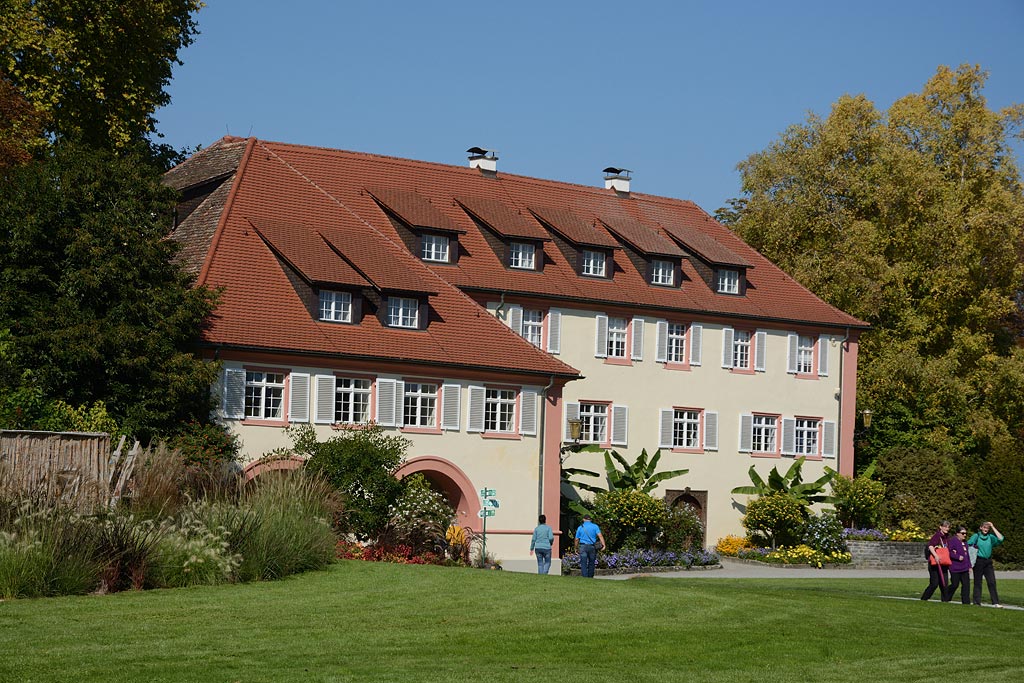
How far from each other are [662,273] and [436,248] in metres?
7.79

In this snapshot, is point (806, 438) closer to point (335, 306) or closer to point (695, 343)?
point (695, 343)

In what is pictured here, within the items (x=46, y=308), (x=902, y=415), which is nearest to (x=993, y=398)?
(x=902, y=415)

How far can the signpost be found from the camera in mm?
37031

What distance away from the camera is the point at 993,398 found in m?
53.2

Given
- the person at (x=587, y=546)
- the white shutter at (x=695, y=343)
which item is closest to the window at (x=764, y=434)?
the white shutter at (x=695, y=343)

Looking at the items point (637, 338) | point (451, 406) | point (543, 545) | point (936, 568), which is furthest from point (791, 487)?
point (936, 568)

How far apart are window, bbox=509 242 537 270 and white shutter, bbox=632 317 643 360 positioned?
351 cm

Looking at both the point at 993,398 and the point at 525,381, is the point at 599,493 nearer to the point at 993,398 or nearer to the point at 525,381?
the point at 525,381

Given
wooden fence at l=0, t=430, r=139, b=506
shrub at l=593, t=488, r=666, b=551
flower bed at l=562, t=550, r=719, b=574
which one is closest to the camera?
wooden fence at l=0, t=430, r=139, b=506

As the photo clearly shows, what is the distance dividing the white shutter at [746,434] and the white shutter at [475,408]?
1248 centimetres

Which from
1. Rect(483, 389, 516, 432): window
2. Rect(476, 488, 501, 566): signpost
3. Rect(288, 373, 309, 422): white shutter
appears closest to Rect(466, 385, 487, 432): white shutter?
Rect(483, 389, 516, 432): window

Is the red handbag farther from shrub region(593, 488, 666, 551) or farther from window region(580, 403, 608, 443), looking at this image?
window region(580, 403, 608, 443)

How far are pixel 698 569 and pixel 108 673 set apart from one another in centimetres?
2973

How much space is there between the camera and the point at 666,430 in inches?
1896
